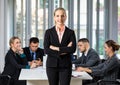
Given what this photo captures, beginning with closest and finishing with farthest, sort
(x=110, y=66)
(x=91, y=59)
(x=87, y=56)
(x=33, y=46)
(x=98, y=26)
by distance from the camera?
(x=110, y=66) → (x=91, y=59) → (x=87, y=56) → (x=33, y=46) → (x=98, y=26)

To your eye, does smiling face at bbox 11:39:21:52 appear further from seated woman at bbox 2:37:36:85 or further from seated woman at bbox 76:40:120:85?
seated woman at bbox 76:40:120:85

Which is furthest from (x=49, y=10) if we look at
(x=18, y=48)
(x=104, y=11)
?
(x=18, y=48)

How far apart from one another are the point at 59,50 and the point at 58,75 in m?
0.24

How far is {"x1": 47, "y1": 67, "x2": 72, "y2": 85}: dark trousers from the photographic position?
8.14 feet

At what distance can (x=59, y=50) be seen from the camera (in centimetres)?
257

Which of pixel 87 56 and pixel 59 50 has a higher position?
pixel 59 50

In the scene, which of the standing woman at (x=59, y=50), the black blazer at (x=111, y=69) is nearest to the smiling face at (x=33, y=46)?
the black blazer at (x=111, y=69)

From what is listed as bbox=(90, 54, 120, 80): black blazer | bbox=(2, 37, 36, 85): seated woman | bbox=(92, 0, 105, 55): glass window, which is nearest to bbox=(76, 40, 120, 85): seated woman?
bbox=(90, 54, 120, 80): black blazer

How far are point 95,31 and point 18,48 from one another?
2.19 m

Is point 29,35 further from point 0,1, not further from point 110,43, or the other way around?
point 110,43

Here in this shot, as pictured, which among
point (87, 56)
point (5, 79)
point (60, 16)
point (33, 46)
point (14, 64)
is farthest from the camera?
point (33, 46)

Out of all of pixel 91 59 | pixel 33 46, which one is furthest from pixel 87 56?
pixel 33 46

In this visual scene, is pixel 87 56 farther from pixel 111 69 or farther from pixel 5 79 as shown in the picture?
pixel 5 79

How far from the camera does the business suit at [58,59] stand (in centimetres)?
249
